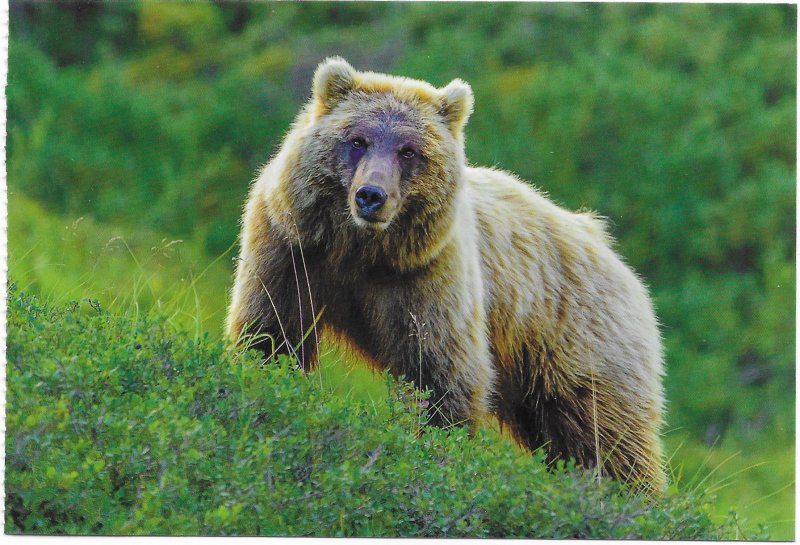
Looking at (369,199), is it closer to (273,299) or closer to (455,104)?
(273,299)

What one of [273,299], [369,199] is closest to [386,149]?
[369,199]

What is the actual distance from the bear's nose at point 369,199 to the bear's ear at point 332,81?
640mm

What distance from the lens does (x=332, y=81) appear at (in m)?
5.09

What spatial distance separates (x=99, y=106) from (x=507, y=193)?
267cm

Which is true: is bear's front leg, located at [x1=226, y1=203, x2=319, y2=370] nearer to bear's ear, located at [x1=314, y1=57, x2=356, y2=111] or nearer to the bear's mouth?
the bear's mouth

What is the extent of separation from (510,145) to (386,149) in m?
3.25

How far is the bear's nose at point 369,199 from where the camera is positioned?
15.2 ft

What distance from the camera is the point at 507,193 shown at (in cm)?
583

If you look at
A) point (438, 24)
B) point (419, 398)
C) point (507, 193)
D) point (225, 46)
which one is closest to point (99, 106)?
point (225, 46)

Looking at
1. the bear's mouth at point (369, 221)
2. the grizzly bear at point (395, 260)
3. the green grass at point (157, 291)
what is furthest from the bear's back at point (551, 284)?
the bear's mouth at point (369, 221)

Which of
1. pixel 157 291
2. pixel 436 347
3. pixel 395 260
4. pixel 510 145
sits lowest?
pixel 157 291

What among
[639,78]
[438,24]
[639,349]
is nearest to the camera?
[639,349]

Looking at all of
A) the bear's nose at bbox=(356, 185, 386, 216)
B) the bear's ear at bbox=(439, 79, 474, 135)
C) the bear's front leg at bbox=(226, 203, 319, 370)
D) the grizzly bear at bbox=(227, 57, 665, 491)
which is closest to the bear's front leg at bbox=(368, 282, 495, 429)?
the grizzly bear at bbox=(227, 57, 665, 491)

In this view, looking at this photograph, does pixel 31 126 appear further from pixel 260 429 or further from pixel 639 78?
pixel 639 78
